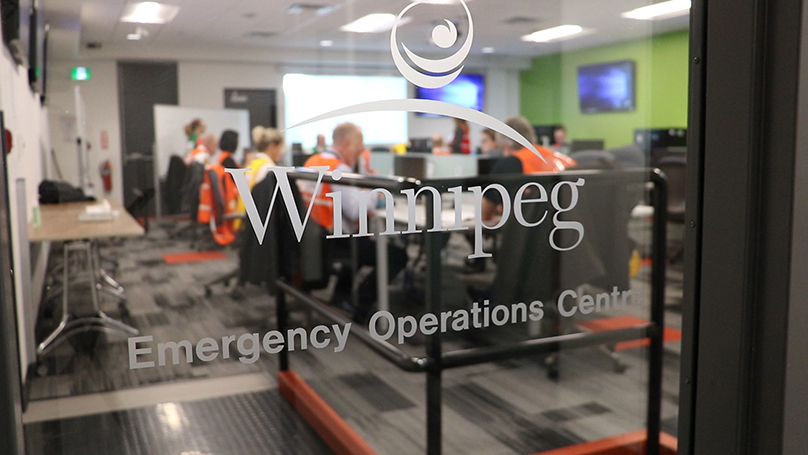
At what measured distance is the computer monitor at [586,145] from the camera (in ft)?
5.49

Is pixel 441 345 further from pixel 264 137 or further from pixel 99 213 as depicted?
pixel 99 213

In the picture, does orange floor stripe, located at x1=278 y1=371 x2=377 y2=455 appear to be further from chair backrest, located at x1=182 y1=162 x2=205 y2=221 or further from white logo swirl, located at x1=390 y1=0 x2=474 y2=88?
white logo swirl, located at x1=390 y1=0 x2=474 y2=88

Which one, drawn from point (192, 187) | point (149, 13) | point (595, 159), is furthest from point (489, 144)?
point (149, 13)

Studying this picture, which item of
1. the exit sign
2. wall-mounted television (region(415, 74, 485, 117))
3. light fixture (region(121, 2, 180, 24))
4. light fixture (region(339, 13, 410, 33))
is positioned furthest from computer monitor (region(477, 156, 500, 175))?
the exit sign

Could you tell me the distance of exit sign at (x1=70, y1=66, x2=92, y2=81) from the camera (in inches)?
48.6

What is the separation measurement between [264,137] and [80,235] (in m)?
0.44

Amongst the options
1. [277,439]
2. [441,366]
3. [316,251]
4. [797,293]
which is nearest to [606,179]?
[797,293]

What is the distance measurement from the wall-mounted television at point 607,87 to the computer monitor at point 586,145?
0.25 ft

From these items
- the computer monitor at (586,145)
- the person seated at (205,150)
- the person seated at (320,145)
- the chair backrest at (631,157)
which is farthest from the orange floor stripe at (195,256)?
the chair backrest at (631,157)

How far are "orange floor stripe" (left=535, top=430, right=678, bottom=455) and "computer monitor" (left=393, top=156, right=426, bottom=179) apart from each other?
92 cm

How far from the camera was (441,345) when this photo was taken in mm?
1639

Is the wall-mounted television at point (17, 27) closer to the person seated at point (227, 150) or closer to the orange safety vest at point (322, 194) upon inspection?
the person seated at point (227, 150)

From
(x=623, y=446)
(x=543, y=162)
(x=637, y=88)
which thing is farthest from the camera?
(x=623, y=446)

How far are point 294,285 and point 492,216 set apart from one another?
467 millimetres
